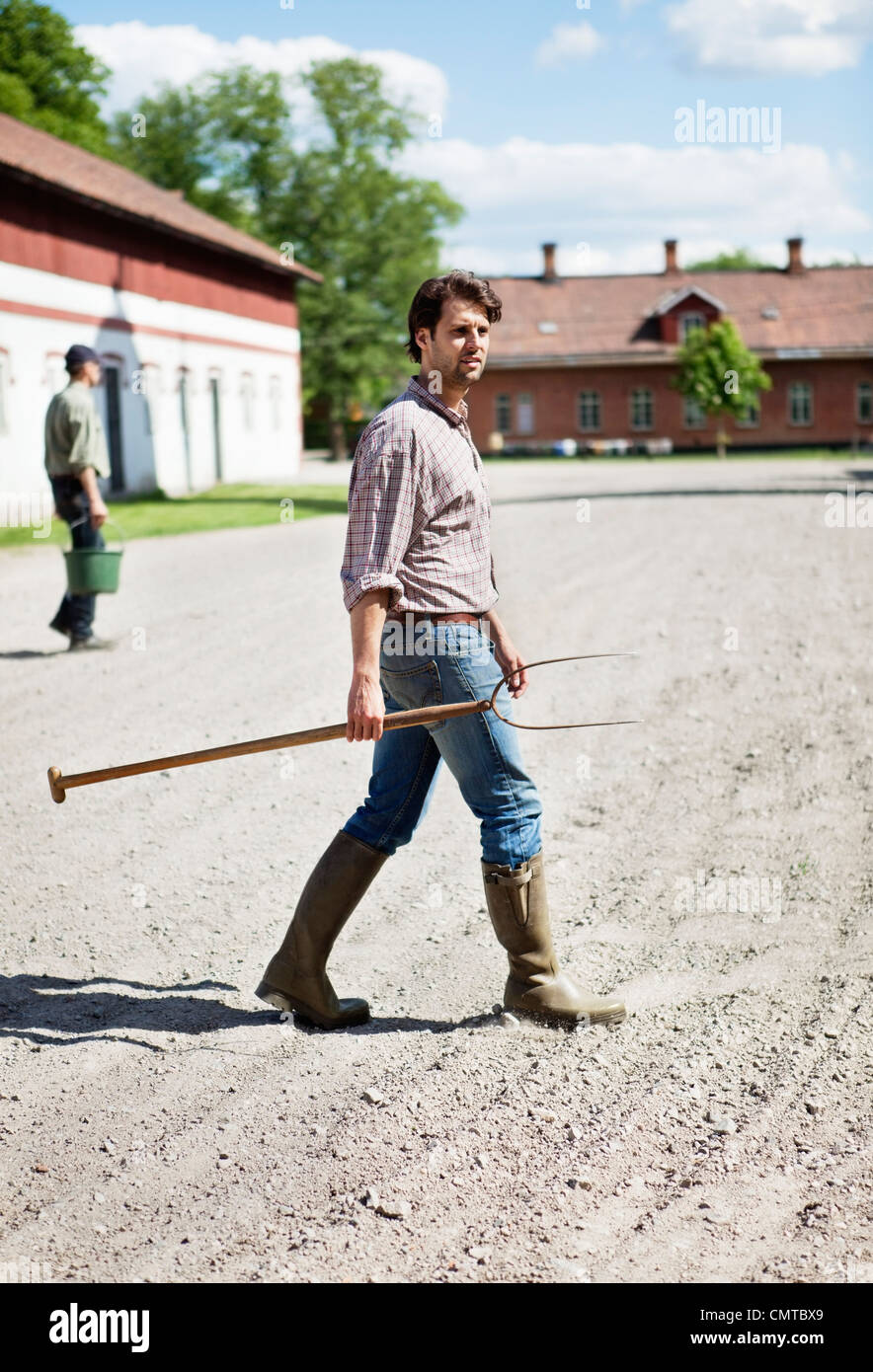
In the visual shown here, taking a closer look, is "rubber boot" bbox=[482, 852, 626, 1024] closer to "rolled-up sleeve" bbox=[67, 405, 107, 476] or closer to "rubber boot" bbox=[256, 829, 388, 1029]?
"rubber boot" bbox=[256, 829, 388, 1029]

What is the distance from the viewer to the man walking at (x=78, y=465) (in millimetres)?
9352

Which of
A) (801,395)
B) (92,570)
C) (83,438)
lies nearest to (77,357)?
(83,438)

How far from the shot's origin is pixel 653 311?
57406mm

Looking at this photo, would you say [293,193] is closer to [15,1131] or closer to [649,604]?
[649,604]

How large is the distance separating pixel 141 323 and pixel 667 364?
3138 cm

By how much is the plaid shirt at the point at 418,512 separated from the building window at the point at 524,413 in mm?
54424

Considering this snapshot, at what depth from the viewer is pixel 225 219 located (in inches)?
2136

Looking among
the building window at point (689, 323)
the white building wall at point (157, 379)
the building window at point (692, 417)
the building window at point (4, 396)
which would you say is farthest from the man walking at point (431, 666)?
the building window at point (689, 323)

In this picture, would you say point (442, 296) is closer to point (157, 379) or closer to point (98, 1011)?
point (98, 1011)

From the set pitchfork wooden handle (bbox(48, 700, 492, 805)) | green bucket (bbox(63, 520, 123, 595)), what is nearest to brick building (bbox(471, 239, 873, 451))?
green bucket (bbox(63, 520, 123, 595))

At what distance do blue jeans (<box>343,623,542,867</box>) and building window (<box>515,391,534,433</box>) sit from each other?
178 ft

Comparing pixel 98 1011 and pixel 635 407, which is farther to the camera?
Answer: pixel 635 407

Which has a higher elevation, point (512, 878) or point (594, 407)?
point (594, 407)
